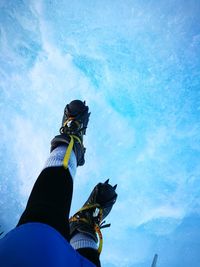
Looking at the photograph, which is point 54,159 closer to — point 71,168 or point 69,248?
point 71,168

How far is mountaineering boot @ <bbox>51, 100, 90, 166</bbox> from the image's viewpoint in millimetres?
3934

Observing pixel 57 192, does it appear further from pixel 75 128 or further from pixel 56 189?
pixel 75 128

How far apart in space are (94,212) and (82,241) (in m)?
0.86

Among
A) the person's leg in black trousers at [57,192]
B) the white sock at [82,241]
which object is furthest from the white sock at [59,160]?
the white sock at [82,241]

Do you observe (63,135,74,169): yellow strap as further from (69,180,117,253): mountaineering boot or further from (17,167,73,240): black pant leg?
(69,180,117,253): mountaineering boot

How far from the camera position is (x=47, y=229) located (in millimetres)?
1811

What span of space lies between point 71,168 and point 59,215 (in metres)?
1.00

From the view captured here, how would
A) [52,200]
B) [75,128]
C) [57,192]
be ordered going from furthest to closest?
[75,128] < [57,192] < [52,200]

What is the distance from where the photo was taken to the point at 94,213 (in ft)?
13.6

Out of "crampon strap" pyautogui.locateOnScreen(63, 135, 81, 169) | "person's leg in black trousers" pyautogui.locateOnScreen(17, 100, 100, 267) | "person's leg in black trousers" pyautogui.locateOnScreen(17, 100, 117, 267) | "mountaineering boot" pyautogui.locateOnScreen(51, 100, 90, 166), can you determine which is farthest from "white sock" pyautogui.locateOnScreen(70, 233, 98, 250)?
"mountaineering boot" pyautogui.locateOnScreen(51, 100, 90, 166)

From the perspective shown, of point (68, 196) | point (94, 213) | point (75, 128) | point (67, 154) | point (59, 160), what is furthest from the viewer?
point (75, 128)

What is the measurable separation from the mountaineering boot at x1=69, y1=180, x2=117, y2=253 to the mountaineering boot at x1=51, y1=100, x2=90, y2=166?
2.30 ft

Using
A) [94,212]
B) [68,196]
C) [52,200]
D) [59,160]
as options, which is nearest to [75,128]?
[59,160]

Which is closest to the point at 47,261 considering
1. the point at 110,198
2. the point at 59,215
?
the point at 59,215
